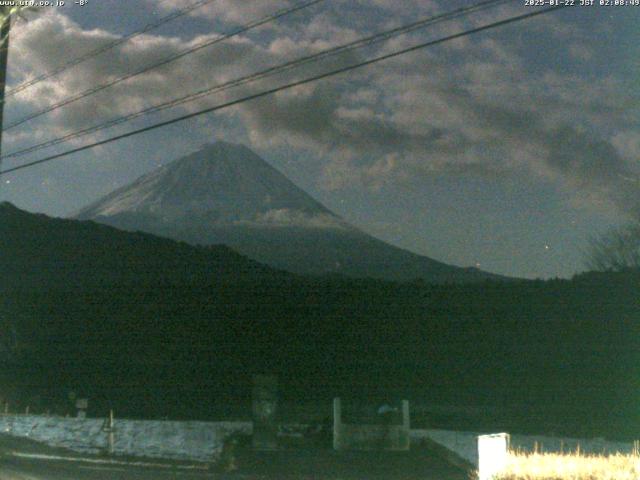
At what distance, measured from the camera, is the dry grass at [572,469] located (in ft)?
34.5

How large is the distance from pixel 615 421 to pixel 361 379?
15.2m

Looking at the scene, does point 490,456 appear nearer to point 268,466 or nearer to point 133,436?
point 268,466

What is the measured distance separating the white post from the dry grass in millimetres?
177

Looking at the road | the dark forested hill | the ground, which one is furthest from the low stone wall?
the dark forested hill

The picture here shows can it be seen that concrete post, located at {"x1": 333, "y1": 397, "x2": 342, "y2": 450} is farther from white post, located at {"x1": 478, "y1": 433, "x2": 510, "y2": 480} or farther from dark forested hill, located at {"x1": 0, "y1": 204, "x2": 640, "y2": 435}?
dark forested hill, located at {"x1": 0, "y1": 204, "x2": 640, "y2": 435}

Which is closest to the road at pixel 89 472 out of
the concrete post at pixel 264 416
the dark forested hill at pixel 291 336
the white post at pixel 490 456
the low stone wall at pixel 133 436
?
the concrete post at pixel 264 416

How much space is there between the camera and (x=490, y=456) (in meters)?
11.8

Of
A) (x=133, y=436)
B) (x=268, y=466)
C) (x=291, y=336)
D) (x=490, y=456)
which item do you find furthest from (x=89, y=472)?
(x=291, y=336)

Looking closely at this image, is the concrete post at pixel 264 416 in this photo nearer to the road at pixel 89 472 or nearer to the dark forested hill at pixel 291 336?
the road at pixel 89 472

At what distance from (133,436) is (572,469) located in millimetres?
18393

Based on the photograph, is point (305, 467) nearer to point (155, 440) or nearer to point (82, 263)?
point (155, 440)

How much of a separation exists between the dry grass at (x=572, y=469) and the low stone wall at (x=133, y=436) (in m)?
13.1

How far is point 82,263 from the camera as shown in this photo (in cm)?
6462

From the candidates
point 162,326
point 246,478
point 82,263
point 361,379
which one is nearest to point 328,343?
point 361,379
